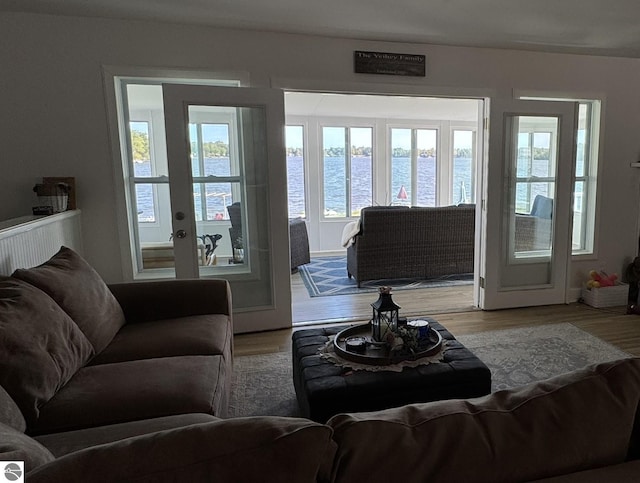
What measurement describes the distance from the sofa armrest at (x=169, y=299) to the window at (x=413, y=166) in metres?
5.60

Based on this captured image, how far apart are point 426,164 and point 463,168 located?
0.82 metres

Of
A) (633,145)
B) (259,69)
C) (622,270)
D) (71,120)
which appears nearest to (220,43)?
(259,69)

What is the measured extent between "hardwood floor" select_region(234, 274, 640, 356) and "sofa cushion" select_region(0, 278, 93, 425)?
60.4 inches

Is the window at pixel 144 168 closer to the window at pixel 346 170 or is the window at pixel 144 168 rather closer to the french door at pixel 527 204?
the french door at pixel 527 204

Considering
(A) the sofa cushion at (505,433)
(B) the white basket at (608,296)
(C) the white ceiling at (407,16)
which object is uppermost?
(C) the white ceiling at (407,16)

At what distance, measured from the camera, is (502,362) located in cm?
287

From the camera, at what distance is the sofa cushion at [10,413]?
1202 millimetres

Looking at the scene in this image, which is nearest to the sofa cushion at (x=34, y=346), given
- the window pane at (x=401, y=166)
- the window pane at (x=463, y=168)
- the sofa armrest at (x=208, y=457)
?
the sofa armrest at (x=208, y=457)

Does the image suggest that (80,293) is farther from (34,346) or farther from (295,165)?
(295,165)

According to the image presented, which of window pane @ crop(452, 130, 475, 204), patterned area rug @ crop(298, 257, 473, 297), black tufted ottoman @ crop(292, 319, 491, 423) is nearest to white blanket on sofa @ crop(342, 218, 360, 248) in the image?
patterned area rug @ crop(298, 257, 473, 297)

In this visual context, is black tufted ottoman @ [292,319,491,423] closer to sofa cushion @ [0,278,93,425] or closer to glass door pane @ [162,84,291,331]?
sofa cushion @ [0,278,93,425]

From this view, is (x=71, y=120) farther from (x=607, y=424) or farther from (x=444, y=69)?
(x=607, y=424)

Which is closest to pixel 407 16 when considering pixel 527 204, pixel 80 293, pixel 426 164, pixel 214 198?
pixel 214 198

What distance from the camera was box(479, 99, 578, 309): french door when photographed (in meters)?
3.83
